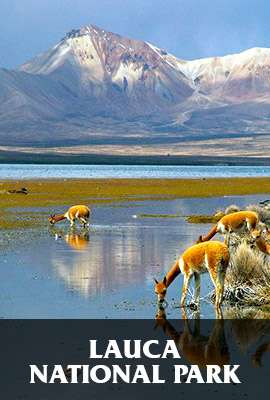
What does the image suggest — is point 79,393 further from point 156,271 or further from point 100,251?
point 100,251

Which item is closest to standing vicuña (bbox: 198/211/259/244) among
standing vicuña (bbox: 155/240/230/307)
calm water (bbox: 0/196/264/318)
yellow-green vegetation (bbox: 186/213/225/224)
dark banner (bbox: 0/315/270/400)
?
calm water (bbox: 0/196/264/318)

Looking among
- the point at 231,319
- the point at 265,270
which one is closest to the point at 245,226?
the point at 265,270

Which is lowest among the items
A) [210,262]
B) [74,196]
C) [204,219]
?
[210,262]

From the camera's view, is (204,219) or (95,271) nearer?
(95,271)

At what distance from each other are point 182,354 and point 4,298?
22.8 feet

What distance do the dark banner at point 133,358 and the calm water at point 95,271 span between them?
145 cm

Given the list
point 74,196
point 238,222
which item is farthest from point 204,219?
point 74,196

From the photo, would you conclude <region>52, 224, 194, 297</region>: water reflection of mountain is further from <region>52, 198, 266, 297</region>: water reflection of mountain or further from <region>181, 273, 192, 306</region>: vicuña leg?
<region>181, 273, 192, 306</region>: vicuña leg

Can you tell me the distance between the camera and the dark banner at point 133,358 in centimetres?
1342

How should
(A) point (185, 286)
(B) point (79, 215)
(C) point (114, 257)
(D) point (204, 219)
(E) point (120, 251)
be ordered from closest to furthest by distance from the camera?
1. (A) point (185, 286)
2. (C) point (114, 257)
3. (E) point (120, 251)
4. (B) point (79, 215)
5. (D) point (204, 219)

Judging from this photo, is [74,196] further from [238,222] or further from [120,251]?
[238,222]

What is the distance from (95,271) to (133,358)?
10.7 m

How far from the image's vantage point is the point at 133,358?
1491 cm

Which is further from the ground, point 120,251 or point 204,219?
point 204,219
